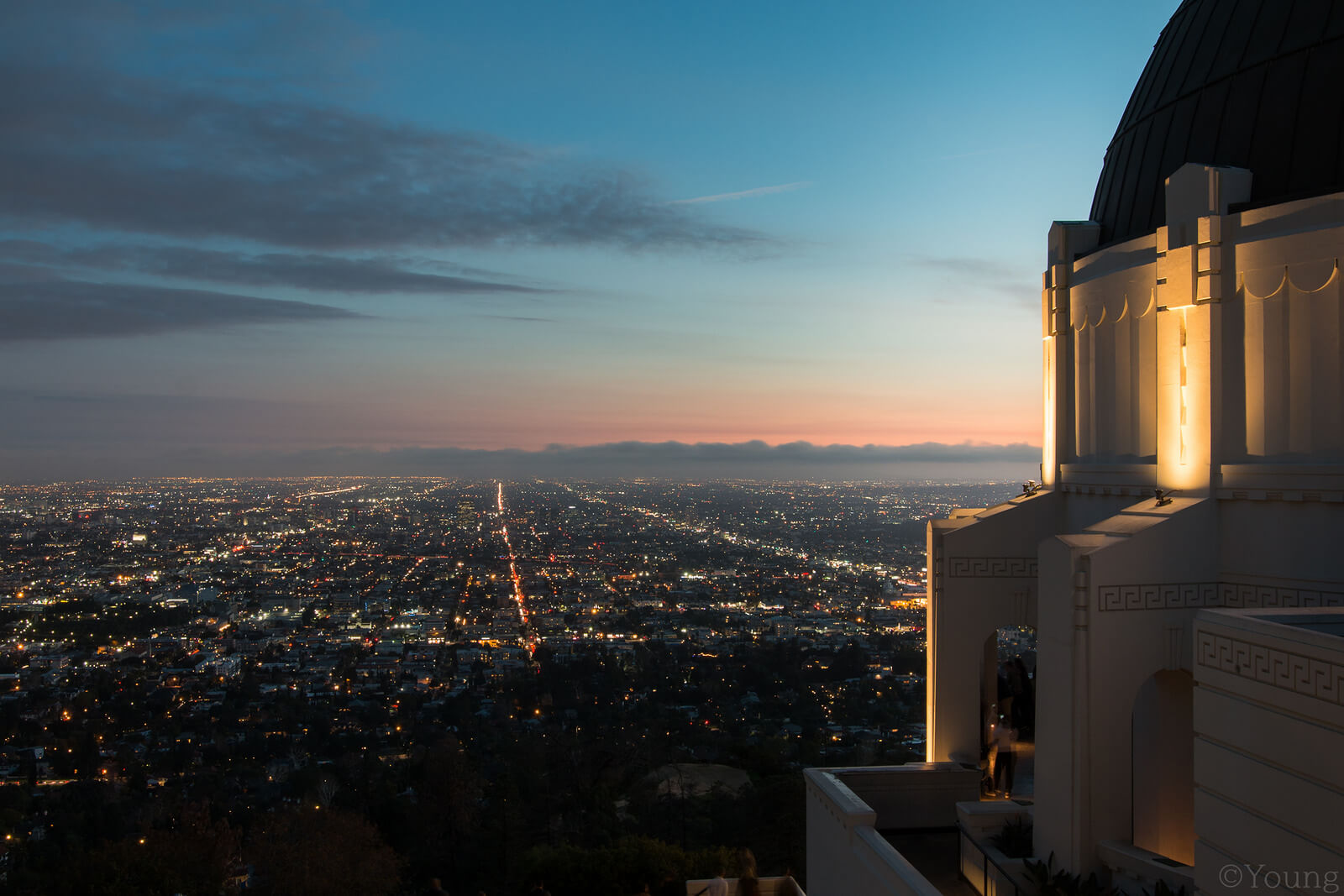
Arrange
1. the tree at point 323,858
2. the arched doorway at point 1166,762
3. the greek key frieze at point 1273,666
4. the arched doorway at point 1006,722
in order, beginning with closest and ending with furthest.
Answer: the greek key frieze at point 1273,666 < the arched doorway at point 1166,762 < the arched doorway at point 1006,722 < the tree at point 323,858

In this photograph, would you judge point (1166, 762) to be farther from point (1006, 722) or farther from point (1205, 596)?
point (1006, 722)

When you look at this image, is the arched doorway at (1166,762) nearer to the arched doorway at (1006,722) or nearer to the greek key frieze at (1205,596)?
the greek key frieze at (1205,596)

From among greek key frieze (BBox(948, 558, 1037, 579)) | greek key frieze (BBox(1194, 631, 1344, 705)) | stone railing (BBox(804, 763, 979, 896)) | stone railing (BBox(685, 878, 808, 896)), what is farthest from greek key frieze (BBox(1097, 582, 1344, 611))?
stone railing (BBox(685, 878, 808, 896))

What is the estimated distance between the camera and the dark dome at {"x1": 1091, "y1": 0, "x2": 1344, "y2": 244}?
629 cm

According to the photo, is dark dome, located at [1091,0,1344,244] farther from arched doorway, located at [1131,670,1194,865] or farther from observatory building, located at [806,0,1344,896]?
arched doorway, located at [1131,670,1194,865]

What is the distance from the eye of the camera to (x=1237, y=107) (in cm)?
684

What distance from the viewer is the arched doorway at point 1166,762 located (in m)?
6.20

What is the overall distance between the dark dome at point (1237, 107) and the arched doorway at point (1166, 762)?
3338 mm

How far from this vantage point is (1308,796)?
3.61 meters

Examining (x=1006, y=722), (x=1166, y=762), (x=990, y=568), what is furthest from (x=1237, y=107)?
(x=1006, y=722)

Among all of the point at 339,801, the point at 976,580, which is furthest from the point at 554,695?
the point at 976,580

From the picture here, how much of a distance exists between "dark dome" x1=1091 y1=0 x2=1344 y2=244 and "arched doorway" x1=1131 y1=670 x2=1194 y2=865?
11.0 ft

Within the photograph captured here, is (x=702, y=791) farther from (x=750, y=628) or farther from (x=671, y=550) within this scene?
(x=671, y=550)

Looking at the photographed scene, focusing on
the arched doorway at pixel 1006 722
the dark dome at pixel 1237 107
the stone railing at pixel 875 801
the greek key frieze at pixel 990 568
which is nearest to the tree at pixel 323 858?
the stone railing at pixel 875 801
